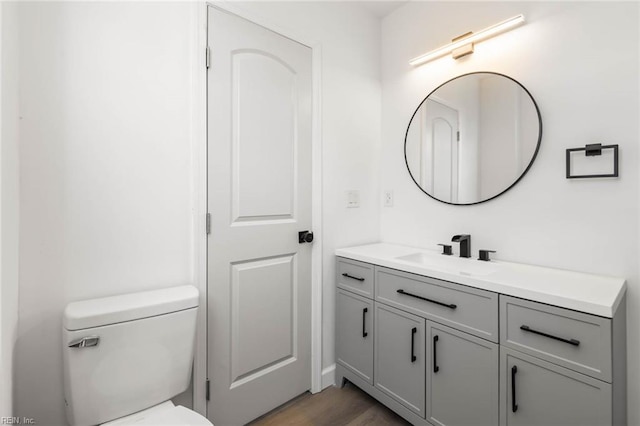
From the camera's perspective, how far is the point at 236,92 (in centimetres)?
154

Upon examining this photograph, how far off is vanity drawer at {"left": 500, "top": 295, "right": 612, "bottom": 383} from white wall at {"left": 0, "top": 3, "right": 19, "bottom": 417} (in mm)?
1708

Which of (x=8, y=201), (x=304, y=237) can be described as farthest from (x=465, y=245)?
(x=8, y=201)

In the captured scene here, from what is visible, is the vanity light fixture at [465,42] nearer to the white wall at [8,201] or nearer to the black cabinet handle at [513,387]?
the black cabinet handle at [513,387]

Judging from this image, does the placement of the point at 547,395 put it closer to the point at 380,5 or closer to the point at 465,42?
the point at 465,42

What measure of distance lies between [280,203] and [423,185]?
39.3 inches

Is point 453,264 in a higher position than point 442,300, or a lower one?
higher

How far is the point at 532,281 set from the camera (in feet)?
4.04

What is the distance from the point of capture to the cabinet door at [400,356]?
1.49 m

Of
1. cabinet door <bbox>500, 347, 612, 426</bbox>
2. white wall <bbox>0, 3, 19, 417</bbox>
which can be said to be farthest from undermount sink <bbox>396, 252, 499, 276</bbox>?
white wall <bbox>0, 3, 19, 417</bbox>

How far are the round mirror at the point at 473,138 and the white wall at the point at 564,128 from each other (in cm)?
6

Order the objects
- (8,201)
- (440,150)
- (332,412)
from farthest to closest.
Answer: (440,150) < (332,412) < (8,201)

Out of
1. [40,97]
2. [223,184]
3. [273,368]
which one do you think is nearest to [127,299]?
[223,184]

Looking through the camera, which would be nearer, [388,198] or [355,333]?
[355,333]

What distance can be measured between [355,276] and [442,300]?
1.86 ft
